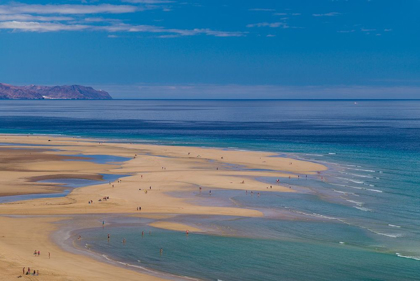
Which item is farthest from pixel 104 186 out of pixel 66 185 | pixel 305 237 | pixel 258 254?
pixel 258 254

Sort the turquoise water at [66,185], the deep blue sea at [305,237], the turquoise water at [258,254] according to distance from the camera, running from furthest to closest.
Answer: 1. the turquoise water at [66,185]
2. the deep blue sea at [305,237]
3. the turquoise water at [258,254]

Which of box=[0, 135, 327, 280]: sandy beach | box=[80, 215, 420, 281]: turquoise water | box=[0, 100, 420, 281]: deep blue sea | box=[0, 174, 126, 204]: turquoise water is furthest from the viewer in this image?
box=[0, 174, 126, 204]: turquoise water

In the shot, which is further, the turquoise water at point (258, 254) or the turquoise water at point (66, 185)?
the turquoise water at point (66, 185)

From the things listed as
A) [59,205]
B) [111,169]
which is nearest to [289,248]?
[59,205]

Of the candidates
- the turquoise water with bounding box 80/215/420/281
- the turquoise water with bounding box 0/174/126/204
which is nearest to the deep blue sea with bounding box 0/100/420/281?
the turquoise water with bounding box 80/215/420/281

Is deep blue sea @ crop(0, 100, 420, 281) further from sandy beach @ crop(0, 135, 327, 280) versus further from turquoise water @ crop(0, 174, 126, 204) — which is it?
turquoise water @ crop(0, 174, 126, 204)

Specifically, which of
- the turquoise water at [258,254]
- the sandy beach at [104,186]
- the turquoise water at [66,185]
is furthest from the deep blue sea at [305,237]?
the turquoise water at [66,185]

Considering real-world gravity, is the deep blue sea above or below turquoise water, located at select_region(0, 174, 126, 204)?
above

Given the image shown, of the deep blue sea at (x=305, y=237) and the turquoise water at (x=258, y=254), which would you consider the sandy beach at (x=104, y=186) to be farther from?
the deep blue sea at (x=305, y=237)
